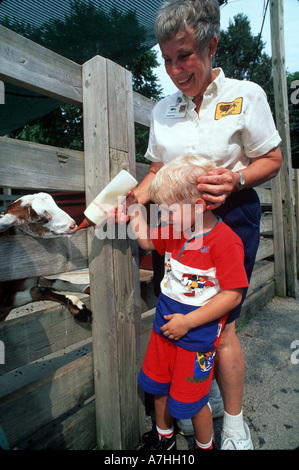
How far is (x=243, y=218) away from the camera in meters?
1.52

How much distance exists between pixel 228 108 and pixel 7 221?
3.83ft

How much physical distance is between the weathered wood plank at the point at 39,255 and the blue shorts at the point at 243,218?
729mm

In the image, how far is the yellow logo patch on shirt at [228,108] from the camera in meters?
1.40

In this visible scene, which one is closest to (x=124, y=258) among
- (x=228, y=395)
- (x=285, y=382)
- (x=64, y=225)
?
(x=64, y=225)

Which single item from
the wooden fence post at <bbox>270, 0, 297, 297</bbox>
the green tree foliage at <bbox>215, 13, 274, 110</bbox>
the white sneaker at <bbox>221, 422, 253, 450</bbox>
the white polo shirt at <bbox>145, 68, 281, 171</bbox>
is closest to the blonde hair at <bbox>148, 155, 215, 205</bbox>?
the white polo shirt at <bbox>145, 68, 281, 171</bbox>

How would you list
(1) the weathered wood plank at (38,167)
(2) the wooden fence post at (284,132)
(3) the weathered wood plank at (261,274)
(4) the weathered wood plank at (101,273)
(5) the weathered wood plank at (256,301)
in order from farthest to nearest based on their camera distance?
1. (2) the wooden fence post at (284,132)
2. (3) the weathered wood plank at (261,274)
3. (5) the weathered wood plank at (256,301)
4. (4) the weathered wood plank at (101,273)
5. (1) the weathered wood plank at (38,167)

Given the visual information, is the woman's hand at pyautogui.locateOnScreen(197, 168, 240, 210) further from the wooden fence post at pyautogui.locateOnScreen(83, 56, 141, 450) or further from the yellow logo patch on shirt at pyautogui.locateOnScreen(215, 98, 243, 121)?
the wooden fence post at pyautogui.locateOnScreen(83, 56, 141, 450)

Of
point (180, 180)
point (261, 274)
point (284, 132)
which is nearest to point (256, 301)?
point (261, 274)

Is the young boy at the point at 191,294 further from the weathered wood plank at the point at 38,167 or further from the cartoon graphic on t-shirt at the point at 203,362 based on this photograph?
the weathered wood plank at the point at 38,167

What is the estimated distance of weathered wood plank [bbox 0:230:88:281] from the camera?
1.29 meters

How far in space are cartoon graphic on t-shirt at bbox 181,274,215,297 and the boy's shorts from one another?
254 mm

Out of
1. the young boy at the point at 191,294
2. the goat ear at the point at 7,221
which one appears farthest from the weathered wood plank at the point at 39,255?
the young boy at the point at 191,294

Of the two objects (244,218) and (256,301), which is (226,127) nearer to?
(244,218)

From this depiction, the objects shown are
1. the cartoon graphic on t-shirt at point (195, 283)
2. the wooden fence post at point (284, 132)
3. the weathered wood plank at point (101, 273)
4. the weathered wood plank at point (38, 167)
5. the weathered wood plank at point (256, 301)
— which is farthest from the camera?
the wooden fence post at point (284, 132)
